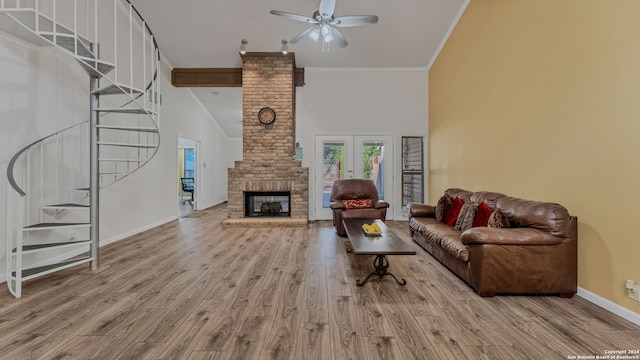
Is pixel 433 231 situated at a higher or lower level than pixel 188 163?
lower

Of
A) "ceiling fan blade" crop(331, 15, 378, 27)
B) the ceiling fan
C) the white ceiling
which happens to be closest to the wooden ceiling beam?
the white ceiling

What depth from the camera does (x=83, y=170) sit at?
3.57 metres

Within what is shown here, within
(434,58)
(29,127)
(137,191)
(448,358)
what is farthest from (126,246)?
(434,58)

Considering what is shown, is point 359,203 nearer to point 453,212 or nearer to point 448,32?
point 453,212

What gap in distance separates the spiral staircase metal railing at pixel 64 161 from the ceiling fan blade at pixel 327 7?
2.17 meters

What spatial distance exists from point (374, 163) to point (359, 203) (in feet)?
5.02

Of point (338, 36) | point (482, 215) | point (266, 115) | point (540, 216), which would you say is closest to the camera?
point (540, 216)

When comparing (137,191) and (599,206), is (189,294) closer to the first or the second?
(137,191)

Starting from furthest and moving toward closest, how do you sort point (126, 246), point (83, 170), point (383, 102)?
point (383, 102) < point (126, 246) < point (83, 170)

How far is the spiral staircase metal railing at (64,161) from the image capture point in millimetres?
2396

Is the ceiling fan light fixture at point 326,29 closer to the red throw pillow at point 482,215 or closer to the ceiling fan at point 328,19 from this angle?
the ceiling fan at point 328,19

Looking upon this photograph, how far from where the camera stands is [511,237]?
2352 millimetres

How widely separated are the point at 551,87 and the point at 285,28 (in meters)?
4.33

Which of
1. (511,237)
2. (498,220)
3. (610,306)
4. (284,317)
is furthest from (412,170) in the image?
(284,317)
